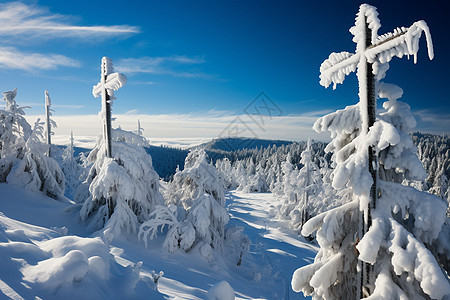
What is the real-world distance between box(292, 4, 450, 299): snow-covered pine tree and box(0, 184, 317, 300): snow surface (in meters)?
3.28

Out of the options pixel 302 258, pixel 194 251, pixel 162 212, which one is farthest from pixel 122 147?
pixel 302 258

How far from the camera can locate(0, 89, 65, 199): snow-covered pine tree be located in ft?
48.2

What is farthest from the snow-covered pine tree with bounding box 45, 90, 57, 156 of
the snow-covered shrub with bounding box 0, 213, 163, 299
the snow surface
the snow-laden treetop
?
the snow-laden treetop

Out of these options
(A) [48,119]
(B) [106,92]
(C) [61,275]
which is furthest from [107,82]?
(A) [48,119]

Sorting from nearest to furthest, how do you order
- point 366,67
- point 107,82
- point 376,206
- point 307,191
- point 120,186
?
1. point 366,67
2. point 376,206
3. point 107,82
4. point 120,186
5. point 307,191

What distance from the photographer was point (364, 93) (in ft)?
14.9

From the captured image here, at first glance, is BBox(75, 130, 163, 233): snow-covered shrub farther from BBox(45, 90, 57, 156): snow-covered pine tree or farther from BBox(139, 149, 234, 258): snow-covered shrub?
BBox(45, 90, 57, 156): snow-covered pine tree

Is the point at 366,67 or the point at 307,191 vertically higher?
the point at 366,67

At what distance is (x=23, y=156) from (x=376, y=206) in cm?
1965

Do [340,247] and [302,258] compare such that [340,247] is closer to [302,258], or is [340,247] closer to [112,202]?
[112,202]

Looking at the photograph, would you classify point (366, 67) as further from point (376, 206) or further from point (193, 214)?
point (193, 214)

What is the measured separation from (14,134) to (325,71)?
65.5ft

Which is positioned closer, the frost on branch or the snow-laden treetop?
the snow-laden treetop

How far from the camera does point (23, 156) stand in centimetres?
1589
